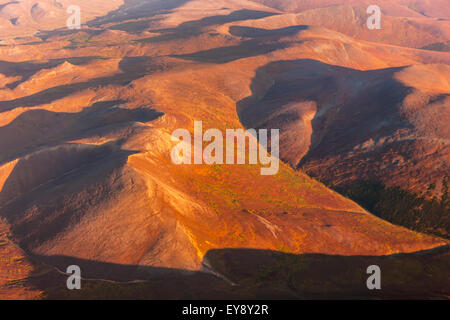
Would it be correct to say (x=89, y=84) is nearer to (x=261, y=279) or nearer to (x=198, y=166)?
(x=198, y=166)

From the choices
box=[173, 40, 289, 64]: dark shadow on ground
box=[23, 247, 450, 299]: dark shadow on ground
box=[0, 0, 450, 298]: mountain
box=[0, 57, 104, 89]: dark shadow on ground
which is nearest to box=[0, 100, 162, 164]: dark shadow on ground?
box=[0, 0, 450, 298]: mountain

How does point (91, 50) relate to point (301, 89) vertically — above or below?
above

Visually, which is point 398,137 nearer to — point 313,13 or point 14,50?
point 14,50

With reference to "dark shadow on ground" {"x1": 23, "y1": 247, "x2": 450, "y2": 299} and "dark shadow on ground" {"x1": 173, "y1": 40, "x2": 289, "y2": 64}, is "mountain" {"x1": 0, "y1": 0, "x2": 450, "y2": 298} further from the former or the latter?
"dark shadow on ground" {"x1": 173, "y1": 40, "x2": 289, "y2": 64}

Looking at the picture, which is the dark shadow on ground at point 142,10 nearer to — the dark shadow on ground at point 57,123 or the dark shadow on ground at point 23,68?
the dark shadow on ground at point 23,68

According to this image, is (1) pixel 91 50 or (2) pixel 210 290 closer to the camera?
(2) pixel 210 290

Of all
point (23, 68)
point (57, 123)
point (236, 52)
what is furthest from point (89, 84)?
point (236, 52)

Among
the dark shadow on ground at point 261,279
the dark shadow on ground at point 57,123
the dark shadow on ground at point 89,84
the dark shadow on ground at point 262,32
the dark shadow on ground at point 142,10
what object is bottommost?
the dark shadow on ground at point 261,279

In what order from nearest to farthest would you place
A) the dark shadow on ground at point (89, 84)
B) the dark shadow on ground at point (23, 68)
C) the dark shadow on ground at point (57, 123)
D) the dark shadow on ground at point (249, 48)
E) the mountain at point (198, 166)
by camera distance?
the mountain at point (198, 166)
the dark shadow on ground at point (57, 123)
the dark shadow on ground at point (89, 84)
the dark shadow on ground at point (23, 68)
the dark shadow on ground at point (249, 48)

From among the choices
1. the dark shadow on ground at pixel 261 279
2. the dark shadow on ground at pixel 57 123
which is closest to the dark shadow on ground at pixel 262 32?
the dark shadow on ground at pixel 57 123

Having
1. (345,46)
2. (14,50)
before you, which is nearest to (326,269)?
(345,46)
